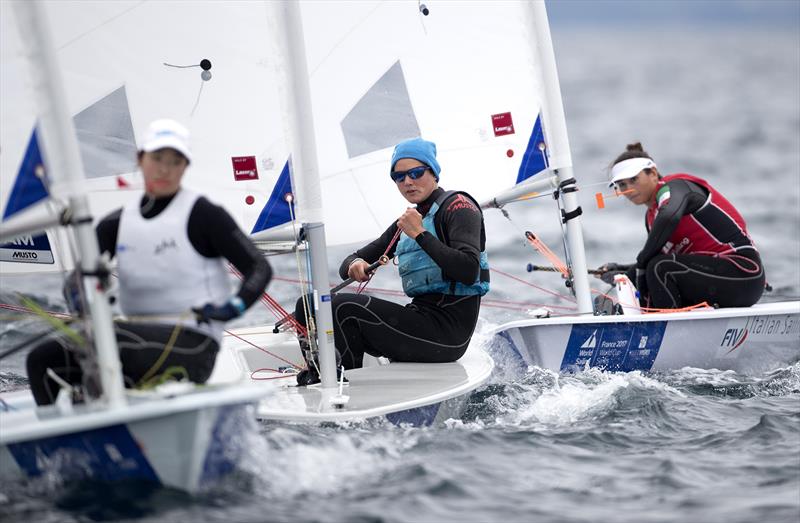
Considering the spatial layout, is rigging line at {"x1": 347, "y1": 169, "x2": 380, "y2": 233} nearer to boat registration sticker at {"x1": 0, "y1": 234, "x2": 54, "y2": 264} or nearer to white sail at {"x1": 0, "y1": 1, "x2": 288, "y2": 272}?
white sail at {"x1": 0, "y1": 1, "x2": 288, "y2": 272}

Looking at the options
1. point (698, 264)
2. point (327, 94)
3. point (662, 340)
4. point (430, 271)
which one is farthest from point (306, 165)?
point (698, 264)

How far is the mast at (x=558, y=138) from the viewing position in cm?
623

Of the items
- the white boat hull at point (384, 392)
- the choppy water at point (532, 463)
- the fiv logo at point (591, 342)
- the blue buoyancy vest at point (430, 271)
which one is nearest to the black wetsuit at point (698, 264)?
the choppy water at point (532, 463)

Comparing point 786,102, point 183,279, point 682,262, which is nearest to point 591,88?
point 786,102

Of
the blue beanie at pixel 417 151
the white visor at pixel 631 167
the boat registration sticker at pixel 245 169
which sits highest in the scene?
the boat registration sticker at pixel 245 169

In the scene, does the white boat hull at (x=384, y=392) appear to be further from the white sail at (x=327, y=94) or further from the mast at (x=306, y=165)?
the white sail at (x=327, y=94)

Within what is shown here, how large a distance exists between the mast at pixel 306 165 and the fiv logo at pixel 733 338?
2.22 meters

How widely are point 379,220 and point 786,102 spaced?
1262 inches

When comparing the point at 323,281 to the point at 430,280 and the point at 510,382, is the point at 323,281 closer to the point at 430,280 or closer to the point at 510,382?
the point at 430,280

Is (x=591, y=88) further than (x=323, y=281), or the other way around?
(x=591, y=88)

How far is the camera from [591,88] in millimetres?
44375

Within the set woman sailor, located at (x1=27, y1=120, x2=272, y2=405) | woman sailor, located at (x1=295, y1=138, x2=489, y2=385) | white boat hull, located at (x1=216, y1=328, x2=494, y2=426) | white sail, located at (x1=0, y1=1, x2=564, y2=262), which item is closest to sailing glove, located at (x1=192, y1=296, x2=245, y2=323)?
woman sailor, located at (x1=27, y1=120, x2=272, y2=405)

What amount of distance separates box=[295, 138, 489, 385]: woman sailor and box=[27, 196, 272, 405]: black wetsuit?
1.16 m

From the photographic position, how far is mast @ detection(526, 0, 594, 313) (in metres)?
6.23
